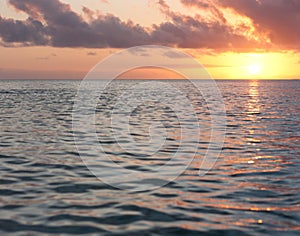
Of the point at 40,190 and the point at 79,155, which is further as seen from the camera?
the point at 79,155

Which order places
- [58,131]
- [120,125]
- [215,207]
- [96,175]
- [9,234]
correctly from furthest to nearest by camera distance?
[120,125], [58,131], [96,175], [215,207], [9,234]

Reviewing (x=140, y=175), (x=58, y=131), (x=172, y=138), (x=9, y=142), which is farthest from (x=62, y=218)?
(x=58, y=131)

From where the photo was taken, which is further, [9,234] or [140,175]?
[140,175]

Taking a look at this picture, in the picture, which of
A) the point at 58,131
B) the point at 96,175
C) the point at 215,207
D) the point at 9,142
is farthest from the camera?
the point at 58,131

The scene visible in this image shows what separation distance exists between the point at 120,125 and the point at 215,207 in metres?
21.1

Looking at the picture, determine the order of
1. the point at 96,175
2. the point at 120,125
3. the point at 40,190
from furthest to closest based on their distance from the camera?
the point at 120,125, the point at 96,175, the point at 40,190

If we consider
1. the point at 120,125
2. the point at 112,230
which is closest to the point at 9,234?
the point at 112,230

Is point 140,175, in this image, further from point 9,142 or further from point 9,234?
point 9,142

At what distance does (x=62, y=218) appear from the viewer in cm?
1030

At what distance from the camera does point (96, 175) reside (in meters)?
15.1

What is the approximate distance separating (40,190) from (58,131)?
15096mm

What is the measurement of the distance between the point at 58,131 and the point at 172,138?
8.19 m

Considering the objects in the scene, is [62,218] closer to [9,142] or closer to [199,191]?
[199,191]

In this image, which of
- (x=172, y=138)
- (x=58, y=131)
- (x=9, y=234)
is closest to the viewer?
(x=9, y=234)
